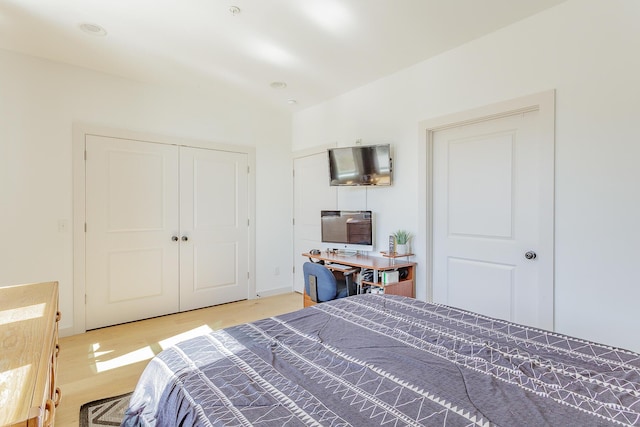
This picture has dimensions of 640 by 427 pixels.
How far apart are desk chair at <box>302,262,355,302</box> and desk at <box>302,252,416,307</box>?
17 cm

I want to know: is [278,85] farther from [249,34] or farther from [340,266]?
[340,266]

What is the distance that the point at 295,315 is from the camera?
176cm

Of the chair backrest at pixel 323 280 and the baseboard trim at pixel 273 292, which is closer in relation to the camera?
the chair backrest at pixel 323 280

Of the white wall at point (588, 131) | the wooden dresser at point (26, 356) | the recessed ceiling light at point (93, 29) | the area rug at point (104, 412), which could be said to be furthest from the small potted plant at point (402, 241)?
the recessed ceiling light at point (93, 29)

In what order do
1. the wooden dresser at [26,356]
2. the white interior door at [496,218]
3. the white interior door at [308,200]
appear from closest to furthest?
1. the wooden dresser at [26,356]
2. the white interior door at [496,218]
3. the white interior door at [308,200]

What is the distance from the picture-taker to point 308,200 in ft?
15.2

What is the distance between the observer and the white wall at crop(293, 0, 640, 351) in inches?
80.0

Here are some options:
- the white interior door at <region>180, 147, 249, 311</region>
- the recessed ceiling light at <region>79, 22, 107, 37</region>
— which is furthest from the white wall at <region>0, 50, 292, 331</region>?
the recessed ceiling light at <region>79, 22, 107, 37</region>

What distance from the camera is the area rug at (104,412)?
6.39 feet

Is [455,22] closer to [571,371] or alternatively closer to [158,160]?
[571,371]

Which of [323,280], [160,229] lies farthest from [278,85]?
[323,280]

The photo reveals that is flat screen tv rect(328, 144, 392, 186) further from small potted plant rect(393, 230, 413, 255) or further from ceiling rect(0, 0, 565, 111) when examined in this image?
ceiling rect(0, 0, 565, 111)

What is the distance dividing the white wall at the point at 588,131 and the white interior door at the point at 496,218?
111 mm

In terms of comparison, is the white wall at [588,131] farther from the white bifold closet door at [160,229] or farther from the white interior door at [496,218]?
the white bifold closet door at [160,229]
